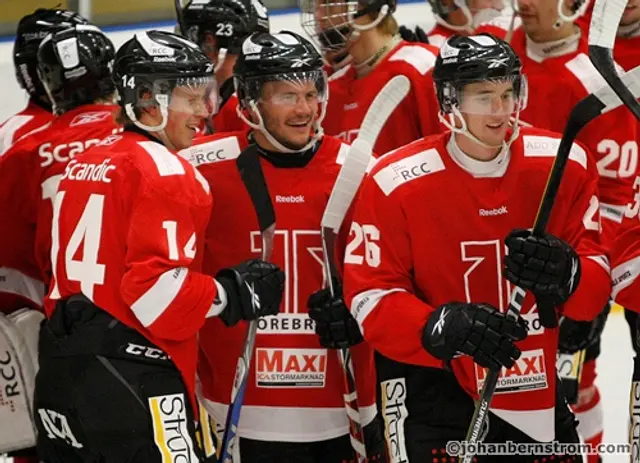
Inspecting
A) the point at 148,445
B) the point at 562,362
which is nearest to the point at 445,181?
the point at 148,445

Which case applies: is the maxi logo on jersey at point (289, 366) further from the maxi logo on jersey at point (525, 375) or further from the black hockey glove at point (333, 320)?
the maxi logo on jersey at point (525, 375)

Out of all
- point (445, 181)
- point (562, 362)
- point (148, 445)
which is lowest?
point (562, 362)

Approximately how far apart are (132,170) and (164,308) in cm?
28

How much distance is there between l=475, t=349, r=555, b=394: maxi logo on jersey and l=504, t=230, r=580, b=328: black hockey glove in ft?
0.72

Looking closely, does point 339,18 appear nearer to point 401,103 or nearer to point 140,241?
point 401,103

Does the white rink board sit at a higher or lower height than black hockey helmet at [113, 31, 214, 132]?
lower

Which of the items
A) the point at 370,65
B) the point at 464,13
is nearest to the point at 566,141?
the point at 370,65

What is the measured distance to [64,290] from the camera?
3.15 metres

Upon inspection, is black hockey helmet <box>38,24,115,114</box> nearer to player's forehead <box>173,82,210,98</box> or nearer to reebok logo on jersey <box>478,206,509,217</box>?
player's forehead <box>173,82,210,98</box>

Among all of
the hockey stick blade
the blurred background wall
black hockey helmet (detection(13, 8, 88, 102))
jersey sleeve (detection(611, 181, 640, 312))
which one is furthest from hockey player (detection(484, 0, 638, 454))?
the blurred background wall

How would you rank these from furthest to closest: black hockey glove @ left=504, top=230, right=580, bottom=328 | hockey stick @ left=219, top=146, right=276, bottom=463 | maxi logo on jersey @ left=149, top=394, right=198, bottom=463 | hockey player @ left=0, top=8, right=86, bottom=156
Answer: hockey player @ left=0, top=8, right=86, bottom=156
hockey stick @ left=219, top=146, right=276, bottom=463
maxi logo on jersey @ left=149, top=394, right=198, bottom=463
black hockey glove @ left=504, top=230, right=580, bottom=328

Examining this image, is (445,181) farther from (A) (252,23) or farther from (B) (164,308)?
(A) (252,23)

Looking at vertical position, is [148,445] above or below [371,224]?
below

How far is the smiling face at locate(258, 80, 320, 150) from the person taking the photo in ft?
11.0
